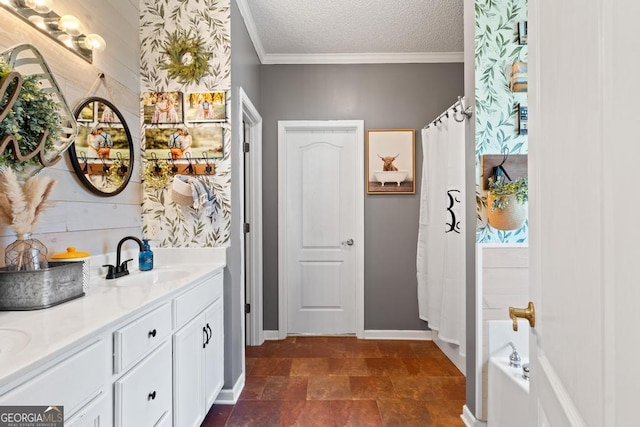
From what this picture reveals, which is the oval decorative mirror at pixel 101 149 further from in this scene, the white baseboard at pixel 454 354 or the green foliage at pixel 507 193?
the white baseboard at pixel 454 354

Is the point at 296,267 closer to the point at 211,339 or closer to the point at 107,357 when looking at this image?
the point at 211,339

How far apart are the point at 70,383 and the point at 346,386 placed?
1.94 m

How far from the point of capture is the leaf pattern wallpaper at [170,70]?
2254mm

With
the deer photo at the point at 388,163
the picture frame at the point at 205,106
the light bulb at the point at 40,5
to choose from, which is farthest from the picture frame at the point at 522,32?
the light bulb at the point at 40,5

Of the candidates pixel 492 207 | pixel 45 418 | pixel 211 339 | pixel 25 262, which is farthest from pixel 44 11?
pixel 492 207

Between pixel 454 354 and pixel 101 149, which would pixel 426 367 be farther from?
pixel 101 149

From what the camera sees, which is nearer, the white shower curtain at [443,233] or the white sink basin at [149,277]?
the white sink basin at [149,277]

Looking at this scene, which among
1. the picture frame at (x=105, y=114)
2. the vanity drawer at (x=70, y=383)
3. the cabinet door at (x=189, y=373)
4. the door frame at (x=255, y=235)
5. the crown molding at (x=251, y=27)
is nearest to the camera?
the vanity drawer at (x=70, y=383)

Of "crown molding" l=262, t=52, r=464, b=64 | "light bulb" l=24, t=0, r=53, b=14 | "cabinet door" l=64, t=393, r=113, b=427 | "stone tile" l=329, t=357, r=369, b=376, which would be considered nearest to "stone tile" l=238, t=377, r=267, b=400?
"stone tile" l=329, t=357, r=369, b=376

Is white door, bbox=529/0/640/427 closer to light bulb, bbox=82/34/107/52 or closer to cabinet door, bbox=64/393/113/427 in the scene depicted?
cabinet door, bbox=64/393/113/427

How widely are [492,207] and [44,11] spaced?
2.23m

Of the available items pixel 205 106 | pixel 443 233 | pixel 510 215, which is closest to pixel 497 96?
pixel 510 215

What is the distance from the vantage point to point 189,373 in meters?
1.72

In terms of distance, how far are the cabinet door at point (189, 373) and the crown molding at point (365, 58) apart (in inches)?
101
